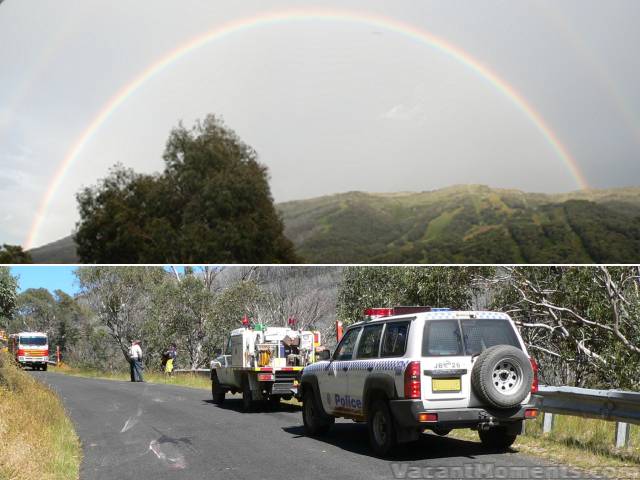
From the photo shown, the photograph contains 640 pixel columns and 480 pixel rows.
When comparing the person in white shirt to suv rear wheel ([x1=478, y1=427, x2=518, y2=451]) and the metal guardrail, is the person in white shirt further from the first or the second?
suv rear wheel ([x1=478, y1=427, x2=518, y2=451])

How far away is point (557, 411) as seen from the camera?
39.1 feet

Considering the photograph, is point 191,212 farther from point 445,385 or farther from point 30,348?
point 445,385

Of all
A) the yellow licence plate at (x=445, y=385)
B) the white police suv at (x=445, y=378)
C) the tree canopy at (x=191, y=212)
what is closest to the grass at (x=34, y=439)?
the white police suv at (x=445, y=378)

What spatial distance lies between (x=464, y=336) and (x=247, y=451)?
3679 millimetres

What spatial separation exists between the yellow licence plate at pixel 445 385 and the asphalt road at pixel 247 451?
36.5 inches

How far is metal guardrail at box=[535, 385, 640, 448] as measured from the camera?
1010 cm

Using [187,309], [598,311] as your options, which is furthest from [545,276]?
[187,309]

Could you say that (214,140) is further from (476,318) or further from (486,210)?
(476,318)

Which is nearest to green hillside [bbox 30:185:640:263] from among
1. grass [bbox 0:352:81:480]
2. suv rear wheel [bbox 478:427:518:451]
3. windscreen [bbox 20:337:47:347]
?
windscreen [bbox 20:337:47:347]

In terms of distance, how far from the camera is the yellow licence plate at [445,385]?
10.0 m

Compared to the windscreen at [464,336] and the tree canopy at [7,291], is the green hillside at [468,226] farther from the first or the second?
the windscreen at [464,336]

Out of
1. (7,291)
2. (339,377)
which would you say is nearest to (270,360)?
(339,377)

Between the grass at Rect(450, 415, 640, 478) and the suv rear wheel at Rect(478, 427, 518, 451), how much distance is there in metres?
0.20

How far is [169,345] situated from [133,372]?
15.3 metres
